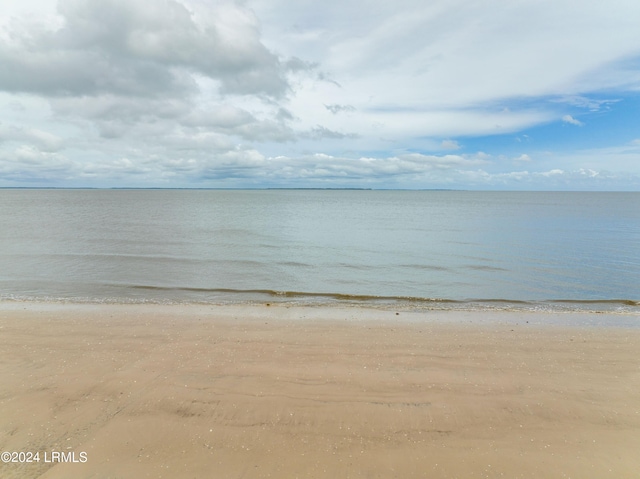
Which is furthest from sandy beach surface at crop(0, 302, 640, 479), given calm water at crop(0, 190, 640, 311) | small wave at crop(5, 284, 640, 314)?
calm water at crop(0, 190, 640, 311)

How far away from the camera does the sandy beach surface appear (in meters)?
5.13

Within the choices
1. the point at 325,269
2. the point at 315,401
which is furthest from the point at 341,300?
the point at 315,401

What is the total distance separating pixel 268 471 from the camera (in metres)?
4.95

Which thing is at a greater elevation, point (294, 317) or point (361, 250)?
point (361, 250)

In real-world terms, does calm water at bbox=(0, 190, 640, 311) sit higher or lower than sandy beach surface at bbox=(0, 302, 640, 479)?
higher

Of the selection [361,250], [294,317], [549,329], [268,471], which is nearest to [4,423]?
[268,471]

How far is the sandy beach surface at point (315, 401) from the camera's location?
16.8 ft

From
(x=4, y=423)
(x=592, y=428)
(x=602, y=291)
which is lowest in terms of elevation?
(x=4, y=423)

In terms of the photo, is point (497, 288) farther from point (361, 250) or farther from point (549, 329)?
A: point (361, 250)

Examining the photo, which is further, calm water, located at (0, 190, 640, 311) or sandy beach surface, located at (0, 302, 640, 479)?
calm water, located at (0, 190, 640, 311)

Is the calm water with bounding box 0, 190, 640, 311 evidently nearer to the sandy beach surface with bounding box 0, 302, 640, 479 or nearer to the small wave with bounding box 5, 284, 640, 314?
the small wave with bounding box 5, 284, 640, 314

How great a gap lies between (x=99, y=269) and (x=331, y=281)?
1239 centimetres

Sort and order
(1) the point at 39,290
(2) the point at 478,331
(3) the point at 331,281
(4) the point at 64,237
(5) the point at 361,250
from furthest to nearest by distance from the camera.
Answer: (4) the point at 64,237, (5) the point at 361,250, (3) the point at 331,281, (1) the point at 39,290, (2) the point at 478,331

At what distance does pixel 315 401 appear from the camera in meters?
6.52
